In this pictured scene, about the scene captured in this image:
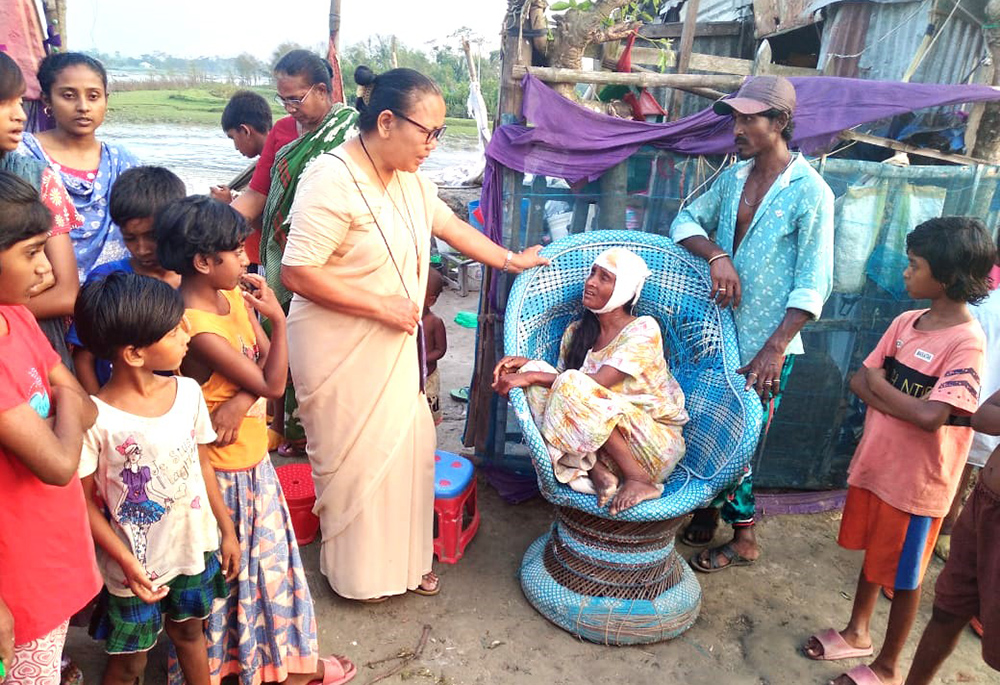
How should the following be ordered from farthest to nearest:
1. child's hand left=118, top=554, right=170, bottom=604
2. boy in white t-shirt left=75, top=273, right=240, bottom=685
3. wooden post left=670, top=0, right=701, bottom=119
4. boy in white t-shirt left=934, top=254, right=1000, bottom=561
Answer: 1. wooden post left=670, top=0, right=701, bottom=119
2. boy in white t-shirt left=934, top=254, right=1000, bottom=561
3. child's hand left=118, top=554, right=170, bottom=604
4. boy in white t-shirt left=75, top=273, right=240, bottom=685

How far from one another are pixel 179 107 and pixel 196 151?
1030 cm

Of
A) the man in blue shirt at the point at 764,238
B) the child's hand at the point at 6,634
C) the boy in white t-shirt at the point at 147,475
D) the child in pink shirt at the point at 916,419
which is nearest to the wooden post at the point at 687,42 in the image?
the man in blue shirt at the point at 764,238

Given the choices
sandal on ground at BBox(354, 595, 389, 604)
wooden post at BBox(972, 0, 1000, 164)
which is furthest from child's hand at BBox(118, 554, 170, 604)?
wooden post at BBox(972, 0, 1000, 164)

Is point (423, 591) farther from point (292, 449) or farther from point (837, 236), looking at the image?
point (837, 236)

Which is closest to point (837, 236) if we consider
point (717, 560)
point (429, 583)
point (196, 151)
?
point (717, 560)

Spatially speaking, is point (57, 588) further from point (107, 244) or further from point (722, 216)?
point (722, 216)

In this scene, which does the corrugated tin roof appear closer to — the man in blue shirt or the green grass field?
the man in blue shirt

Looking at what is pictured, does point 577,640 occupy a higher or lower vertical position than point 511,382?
lower

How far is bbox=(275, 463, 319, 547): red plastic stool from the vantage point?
10.2ft

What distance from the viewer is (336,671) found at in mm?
2426

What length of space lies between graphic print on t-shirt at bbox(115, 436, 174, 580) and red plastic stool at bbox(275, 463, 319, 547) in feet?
4.16

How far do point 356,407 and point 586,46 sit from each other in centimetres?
221

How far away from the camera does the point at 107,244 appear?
243 cm

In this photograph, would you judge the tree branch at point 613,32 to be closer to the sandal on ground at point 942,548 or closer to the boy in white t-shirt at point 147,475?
the boy in white t-shirt at point 147,475
